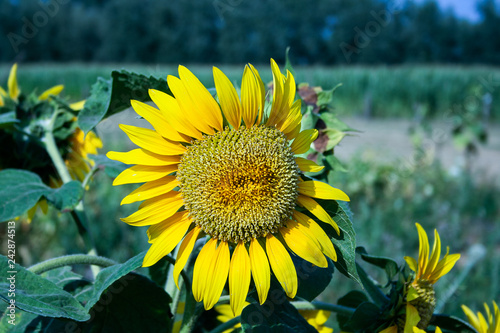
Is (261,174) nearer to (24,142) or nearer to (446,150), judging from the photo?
(24,142)

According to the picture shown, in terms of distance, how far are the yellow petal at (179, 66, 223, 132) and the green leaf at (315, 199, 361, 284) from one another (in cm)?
13

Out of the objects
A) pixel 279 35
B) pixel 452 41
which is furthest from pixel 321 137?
pixel 452 41

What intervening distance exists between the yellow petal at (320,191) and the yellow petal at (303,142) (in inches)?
1.4

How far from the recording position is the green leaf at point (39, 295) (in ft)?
1.19

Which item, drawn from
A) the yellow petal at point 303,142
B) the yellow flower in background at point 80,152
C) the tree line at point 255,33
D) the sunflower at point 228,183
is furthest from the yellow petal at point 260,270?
the tree line at point 255,33

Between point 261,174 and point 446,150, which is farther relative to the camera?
point 446,150

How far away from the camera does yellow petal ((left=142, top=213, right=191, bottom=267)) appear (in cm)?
41

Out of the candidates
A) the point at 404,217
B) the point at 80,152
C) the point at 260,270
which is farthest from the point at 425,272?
the point at 404,217

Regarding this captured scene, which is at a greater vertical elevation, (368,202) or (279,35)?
(279,35)

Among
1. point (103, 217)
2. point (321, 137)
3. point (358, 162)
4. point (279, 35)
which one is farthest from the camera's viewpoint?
point (279, 35)

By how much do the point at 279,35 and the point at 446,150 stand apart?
9546 mm

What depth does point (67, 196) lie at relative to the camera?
22.6 inches

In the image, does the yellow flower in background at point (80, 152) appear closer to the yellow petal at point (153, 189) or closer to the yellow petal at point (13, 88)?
the yellow petal at point (13, 88)

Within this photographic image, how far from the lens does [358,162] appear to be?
4148mm
